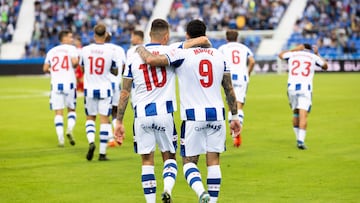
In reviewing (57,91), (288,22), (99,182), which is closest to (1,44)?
(288,22)

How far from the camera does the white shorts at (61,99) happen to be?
17719 mm

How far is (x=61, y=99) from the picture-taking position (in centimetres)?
1780

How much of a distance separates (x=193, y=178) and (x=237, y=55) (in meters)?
8.75

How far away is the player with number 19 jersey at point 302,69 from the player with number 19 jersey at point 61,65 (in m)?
4.51

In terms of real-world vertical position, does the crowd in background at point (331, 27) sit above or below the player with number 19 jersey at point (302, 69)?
below

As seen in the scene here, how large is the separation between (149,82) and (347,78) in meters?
31.3

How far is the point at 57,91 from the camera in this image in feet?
58.0

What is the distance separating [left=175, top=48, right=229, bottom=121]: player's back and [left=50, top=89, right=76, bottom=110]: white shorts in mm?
8299

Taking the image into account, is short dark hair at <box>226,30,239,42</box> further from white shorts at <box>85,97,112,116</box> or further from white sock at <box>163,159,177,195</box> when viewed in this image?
white sock at <box>163,159,177,195</box>

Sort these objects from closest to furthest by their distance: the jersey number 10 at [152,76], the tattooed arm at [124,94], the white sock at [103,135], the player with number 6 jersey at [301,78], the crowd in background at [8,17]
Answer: the jersey number 10 at [152,76] < the tattooed arm at [124,94] < the white sock at [103,135] < the player with number 6 jersey at [301,78] < the crowd in background at [8,17]

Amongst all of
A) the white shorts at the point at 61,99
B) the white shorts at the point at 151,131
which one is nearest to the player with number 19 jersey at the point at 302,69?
the white shorts at the point at 61,99

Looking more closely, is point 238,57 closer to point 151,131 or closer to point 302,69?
point 302,69

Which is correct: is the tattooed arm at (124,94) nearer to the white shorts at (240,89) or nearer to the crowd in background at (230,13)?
the white shorts at (240,89)

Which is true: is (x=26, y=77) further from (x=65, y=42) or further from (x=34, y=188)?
(x=34, y=188)
